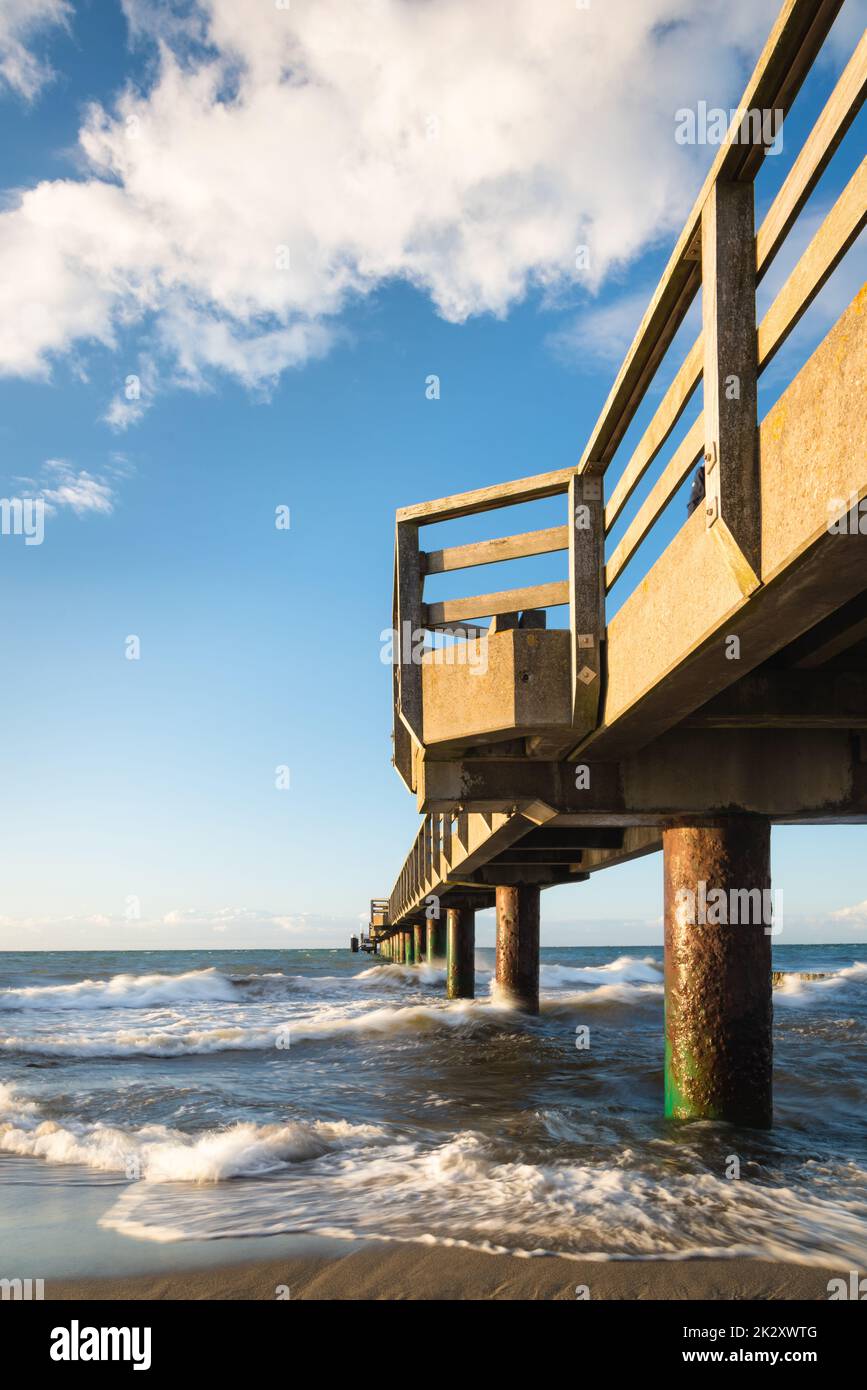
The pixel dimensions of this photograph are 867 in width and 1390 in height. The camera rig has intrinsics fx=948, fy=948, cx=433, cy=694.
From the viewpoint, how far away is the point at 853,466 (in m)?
3.29

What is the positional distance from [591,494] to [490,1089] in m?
7.99

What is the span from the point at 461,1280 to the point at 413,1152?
3238 millimetres

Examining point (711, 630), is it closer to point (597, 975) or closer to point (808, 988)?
point (808, 988)

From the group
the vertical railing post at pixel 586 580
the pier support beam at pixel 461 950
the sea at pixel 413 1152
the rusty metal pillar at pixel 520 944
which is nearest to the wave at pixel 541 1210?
the sea at pixel 413 1152

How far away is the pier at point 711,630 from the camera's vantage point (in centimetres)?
370

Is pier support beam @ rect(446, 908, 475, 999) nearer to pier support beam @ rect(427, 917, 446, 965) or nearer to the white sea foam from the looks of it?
pier support beam @ rect(427, 917, 446, 965)

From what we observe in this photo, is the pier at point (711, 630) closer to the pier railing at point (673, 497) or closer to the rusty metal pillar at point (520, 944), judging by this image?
the pier railing at point (673, 497)

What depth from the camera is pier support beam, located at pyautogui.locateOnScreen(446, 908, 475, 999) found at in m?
25.8

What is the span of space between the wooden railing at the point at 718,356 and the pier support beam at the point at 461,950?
67.3 ft

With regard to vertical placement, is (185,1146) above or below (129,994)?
above

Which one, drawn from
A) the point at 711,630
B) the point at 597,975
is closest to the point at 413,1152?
the point at 711,630

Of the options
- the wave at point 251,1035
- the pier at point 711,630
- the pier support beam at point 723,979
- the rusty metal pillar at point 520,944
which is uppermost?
the pier at point 711,630

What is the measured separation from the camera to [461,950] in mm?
26406
